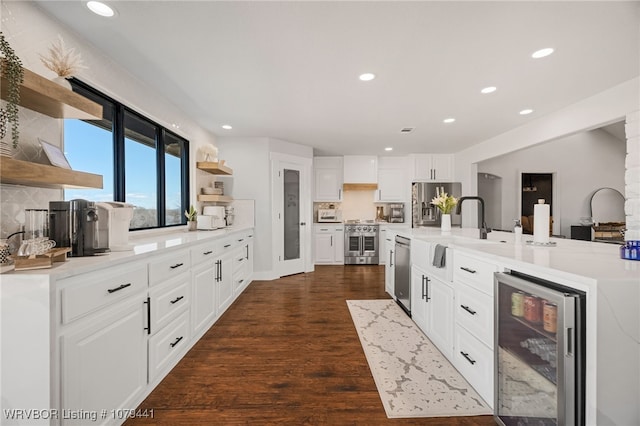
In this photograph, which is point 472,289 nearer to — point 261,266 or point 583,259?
point 583,259

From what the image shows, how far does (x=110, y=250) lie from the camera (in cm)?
171

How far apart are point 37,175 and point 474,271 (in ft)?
7.97

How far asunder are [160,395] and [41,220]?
1.26m

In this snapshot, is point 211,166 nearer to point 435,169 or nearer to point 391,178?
point 391,178

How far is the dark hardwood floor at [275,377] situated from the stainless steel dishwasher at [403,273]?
0.68 m

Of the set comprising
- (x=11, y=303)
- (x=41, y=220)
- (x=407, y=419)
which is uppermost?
(x=41, y=220)

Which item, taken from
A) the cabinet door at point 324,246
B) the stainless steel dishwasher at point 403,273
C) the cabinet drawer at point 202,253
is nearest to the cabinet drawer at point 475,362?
the stainless steel dishwasher at point 403,273

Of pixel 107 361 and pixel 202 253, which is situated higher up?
pixel 202 253

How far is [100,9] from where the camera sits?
1710 millimetres

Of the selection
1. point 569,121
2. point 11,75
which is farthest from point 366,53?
point 569,121

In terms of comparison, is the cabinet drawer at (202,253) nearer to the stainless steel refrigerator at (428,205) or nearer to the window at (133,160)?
the window at (133,160)

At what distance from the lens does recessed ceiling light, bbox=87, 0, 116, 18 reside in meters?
1.67

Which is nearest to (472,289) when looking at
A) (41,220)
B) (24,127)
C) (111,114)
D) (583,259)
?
(583,259)

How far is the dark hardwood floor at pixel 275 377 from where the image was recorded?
161 centimetres
